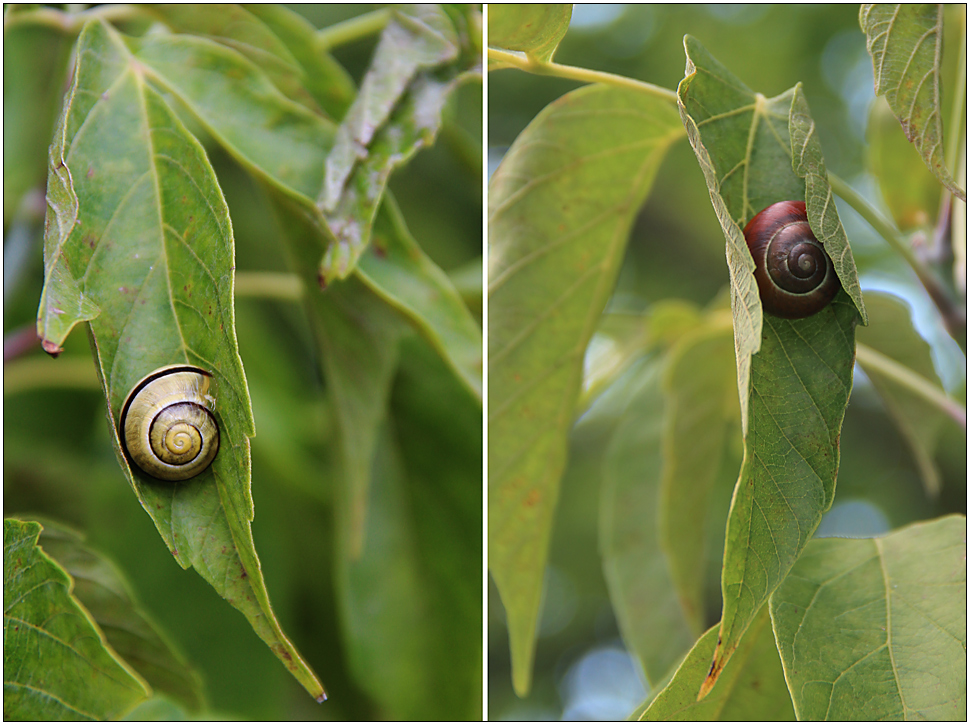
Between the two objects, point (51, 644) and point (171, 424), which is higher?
point (171, 424)

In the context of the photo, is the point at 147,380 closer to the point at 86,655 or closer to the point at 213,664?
the point at 86,655

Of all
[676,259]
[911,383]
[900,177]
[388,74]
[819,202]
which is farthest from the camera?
[676,259]

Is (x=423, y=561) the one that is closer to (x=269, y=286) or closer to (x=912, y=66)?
(x=269, y=286)

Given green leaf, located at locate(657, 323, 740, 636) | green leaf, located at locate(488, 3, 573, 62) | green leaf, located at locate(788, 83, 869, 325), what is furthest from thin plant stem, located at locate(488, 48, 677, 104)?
green leaf, located at locate(657, 323, 740, 636)

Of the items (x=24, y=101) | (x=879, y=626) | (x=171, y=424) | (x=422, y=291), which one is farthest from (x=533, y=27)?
(x=24, y=101)

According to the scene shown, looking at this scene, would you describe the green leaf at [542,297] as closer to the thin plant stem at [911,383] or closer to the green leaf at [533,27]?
the green leaf at [533,27]

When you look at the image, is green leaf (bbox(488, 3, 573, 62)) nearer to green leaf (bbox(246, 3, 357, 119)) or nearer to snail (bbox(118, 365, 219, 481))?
green leaf (bbox(246, 3, 357, 119))
